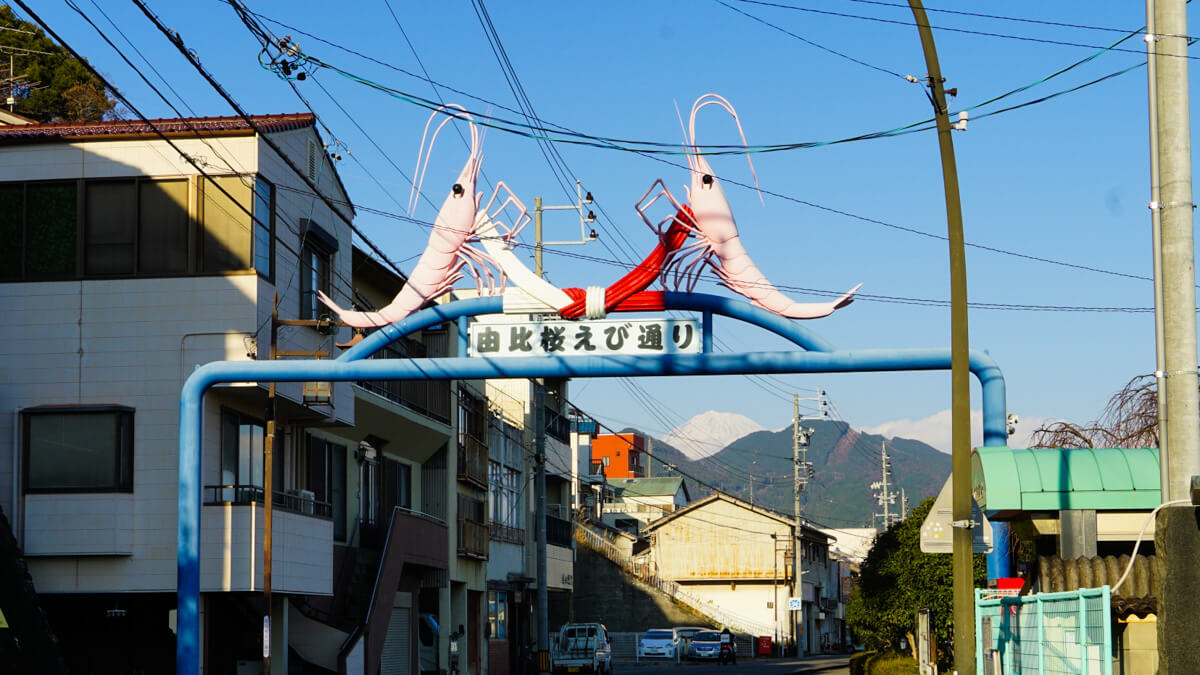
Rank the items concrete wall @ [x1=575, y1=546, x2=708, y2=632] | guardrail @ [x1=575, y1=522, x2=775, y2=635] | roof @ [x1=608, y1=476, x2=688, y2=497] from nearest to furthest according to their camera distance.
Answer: concrete wall @ [x1=575, y1=546, x2=708, y2=632] → guardrail @ [x1=575, y1=522, x2=775, y2=635] → roof @ [x1=608, y1=476, x2=688, y2=497]

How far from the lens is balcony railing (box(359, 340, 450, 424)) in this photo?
3584 cm

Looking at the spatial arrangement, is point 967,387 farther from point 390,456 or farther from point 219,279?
point 390,456

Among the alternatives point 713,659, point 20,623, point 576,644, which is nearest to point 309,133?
point 20,623

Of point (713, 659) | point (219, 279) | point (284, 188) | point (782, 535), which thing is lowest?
point (713, 659)

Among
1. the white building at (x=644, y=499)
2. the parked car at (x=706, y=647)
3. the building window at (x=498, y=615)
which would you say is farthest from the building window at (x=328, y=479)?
the white building at (x=644, y=499)

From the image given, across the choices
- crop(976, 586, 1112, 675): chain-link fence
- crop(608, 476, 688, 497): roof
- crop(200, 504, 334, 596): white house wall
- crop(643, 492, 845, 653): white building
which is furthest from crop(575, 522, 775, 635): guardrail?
crop(976, 586, 1112, 675): chain-link fence

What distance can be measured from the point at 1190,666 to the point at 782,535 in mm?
76058

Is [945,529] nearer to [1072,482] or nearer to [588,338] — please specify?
[1072,482]

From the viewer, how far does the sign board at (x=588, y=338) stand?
1977 centimetres

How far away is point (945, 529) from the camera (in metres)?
15.5

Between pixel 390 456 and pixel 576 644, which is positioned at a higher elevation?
pixel 390 456

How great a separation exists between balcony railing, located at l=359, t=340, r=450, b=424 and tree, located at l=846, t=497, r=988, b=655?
13085 mm

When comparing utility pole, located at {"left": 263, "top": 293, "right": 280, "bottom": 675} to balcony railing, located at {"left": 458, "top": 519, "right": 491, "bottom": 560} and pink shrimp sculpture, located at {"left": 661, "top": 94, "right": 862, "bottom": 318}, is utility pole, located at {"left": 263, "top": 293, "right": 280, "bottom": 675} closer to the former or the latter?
pink shrimp sculpture, located at {"left": 661, "top": 94, "right": 862, "bottom": 318}

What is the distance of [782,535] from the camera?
85125 millimetres
